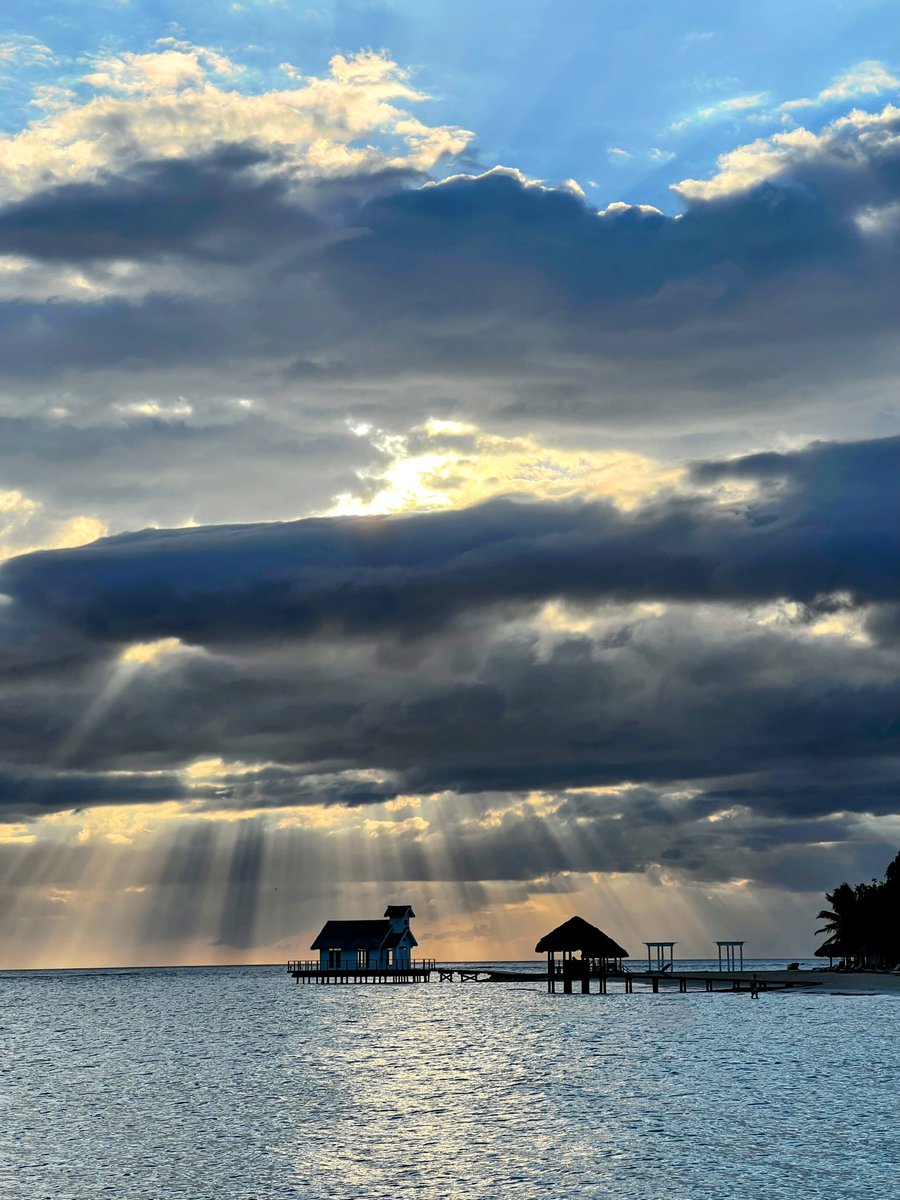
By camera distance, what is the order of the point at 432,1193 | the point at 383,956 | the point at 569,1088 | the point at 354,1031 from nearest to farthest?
1. the point at 432,1193
2. the point at 569,1088
3. the point at 354,1031
4. the point at 383,956

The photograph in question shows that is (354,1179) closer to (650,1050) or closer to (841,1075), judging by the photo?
(841,1075)

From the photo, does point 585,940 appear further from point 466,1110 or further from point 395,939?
point 466,1110

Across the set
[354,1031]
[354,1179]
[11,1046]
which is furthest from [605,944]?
[354,1179]

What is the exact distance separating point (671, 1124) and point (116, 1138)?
1938cm

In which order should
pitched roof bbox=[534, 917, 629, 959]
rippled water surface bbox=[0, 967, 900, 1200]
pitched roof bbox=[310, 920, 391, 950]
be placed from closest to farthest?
rippled water surface bbox=[0, 967, 900, 1200]
pitched roof bbox=[534, 917, 629, 959]
pitched roof bbox=[310, 920, 391, 950]

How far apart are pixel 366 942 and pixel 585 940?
51835mm

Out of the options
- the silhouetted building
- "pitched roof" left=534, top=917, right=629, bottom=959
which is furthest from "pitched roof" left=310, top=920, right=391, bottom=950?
"pitched roof" left=534, top=917, right=629, bottom=959

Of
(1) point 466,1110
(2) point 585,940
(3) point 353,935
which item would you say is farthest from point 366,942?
(1) point 466,1110

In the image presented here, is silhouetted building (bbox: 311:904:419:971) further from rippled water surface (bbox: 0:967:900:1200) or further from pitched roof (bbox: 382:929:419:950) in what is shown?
rippled water surface (bbox: 0:967:900:1200)

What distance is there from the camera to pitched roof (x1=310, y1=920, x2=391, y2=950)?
169875 mm

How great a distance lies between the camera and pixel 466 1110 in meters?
56.2

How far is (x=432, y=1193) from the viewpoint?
3825 centimetres

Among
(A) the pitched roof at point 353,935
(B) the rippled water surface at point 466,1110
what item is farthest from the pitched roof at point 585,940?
(A) the pitched roof at point 353,935

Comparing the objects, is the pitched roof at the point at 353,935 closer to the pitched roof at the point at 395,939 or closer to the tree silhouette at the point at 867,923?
the pitched roof at the point at 395,939
